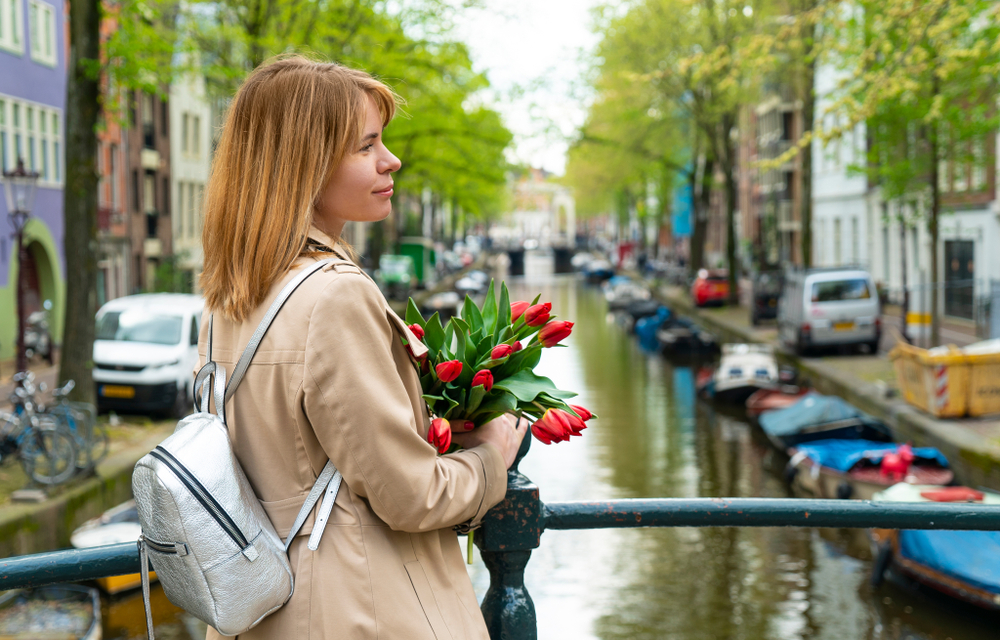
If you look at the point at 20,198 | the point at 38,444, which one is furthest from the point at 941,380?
the point at 20,198

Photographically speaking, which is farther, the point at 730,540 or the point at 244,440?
the point at 730,540

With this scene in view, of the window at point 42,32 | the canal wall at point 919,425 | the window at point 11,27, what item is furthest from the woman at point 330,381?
the window at point 42,32

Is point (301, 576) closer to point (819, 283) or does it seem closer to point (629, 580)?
point (629, 580)

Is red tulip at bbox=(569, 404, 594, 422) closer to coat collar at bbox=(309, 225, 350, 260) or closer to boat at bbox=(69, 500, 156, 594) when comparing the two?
coat collar at bbox=(309, 225, 350, 260)

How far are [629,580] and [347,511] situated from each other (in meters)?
13.4

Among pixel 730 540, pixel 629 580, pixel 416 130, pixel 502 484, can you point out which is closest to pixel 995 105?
pixel 730 540

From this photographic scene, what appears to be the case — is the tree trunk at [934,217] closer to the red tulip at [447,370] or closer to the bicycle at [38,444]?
the bicycle at [38,444]

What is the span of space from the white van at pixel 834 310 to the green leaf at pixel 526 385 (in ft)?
77.1

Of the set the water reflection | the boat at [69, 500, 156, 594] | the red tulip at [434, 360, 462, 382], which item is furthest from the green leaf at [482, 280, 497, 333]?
the water reflection

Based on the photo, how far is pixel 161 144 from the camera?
1495 inches

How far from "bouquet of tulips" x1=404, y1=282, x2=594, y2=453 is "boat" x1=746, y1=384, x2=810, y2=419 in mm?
21048

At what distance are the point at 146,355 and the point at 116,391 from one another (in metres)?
0.72

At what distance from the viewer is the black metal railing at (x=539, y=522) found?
205 cm

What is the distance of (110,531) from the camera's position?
11.6m
